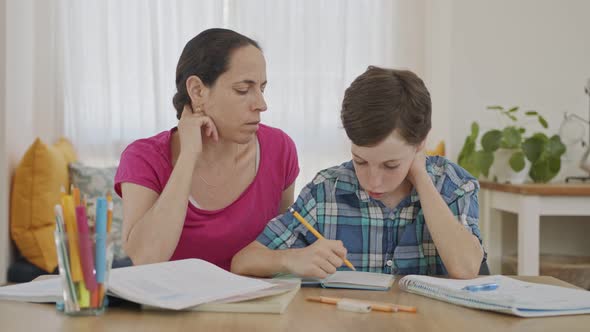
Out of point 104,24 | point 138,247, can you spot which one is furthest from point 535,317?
point 104,24

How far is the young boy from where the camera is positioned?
1456 millimetres

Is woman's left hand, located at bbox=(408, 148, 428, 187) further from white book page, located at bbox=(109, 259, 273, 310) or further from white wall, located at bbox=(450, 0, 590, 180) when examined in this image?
white wall, located at bbox=(450, 0, 590, 180)

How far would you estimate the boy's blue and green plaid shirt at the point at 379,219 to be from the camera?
1642 mm

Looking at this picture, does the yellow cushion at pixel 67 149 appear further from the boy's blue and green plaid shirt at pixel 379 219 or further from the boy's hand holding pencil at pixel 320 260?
the boy's hand holding pencil at pixel 320 260

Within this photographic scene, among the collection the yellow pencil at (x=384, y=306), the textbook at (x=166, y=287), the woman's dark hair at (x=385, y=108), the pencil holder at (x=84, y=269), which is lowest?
the yellow pencil at (x=384, y=306)

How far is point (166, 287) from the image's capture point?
1146mm

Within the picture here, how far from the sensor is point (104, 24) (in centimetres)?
422

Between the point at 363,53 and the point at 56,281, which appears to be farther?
the point at 363,53

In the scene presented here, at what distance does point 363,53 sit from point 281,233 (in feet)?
9.33

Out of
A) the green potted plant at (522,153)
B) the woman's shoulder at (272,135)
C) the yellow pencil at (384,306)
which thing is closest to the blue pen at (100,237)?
the yellow pencil at (384,306)

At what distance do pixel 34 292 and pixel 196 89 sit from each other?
0.78 meters

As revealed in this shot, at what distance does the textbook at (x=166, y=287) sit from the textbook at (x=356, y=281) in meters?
0.14

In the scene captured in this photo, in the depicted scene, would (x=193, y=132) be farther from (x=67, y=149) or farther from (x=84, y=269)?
(x=67, y=149)

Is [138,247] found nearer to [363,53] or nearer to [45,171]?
[45,171]
